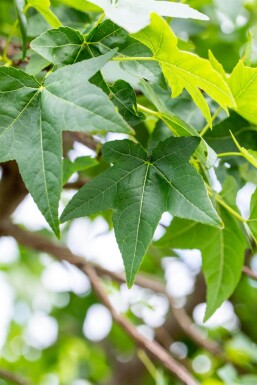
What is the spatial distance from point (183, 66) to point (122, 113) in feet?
0.19

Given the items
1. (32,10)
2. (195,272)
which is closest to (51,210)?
(32,10)

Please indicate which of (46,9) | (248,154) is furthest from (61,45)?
(248,154)

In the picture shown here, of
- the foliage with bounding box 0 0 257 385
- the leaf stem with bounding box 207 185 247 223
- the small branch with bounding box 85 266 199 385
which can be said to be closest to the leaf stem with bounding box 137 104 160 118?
the foliage with bounding box 0 0 257 385

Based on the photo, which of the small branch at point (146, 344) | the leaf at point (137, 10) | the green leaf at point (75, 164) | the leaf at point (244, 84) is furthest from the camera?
the small branch at point (146, 344)

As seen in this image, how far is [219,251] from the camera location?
2.09ft

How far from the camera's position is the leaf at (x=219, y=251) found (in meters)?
0.62

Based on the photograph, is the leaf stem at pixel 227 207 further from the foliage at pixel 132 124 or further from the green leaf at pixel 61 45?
the green leaf at pixel 61 45

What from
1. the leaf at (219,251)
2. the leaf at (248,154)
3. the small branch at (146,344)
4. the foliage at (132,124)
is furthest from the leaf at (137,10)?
the small branch at (146,344)

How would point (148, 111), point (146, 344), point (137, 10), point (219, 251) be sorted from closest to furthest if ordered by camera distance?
point (137, 10), point (148, 111), point (219, 251), point (146, 344)

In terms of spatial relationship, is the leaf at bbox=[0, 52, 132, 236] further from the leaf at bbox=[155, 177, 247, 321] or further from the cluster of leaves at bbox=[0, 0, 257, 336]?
the leaf at bbox=[155, 177, 247, 321]

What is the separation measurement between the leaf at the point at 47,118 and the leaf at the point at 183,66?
0.14 feet

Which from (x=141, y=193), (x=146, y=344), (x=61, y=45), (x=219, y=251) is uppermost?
(x=61, y=45)

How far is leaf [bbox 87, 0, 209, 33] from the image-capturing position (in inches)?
15.4

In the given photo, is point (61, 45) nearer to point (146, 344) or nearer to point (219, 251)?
point (219, 251)
